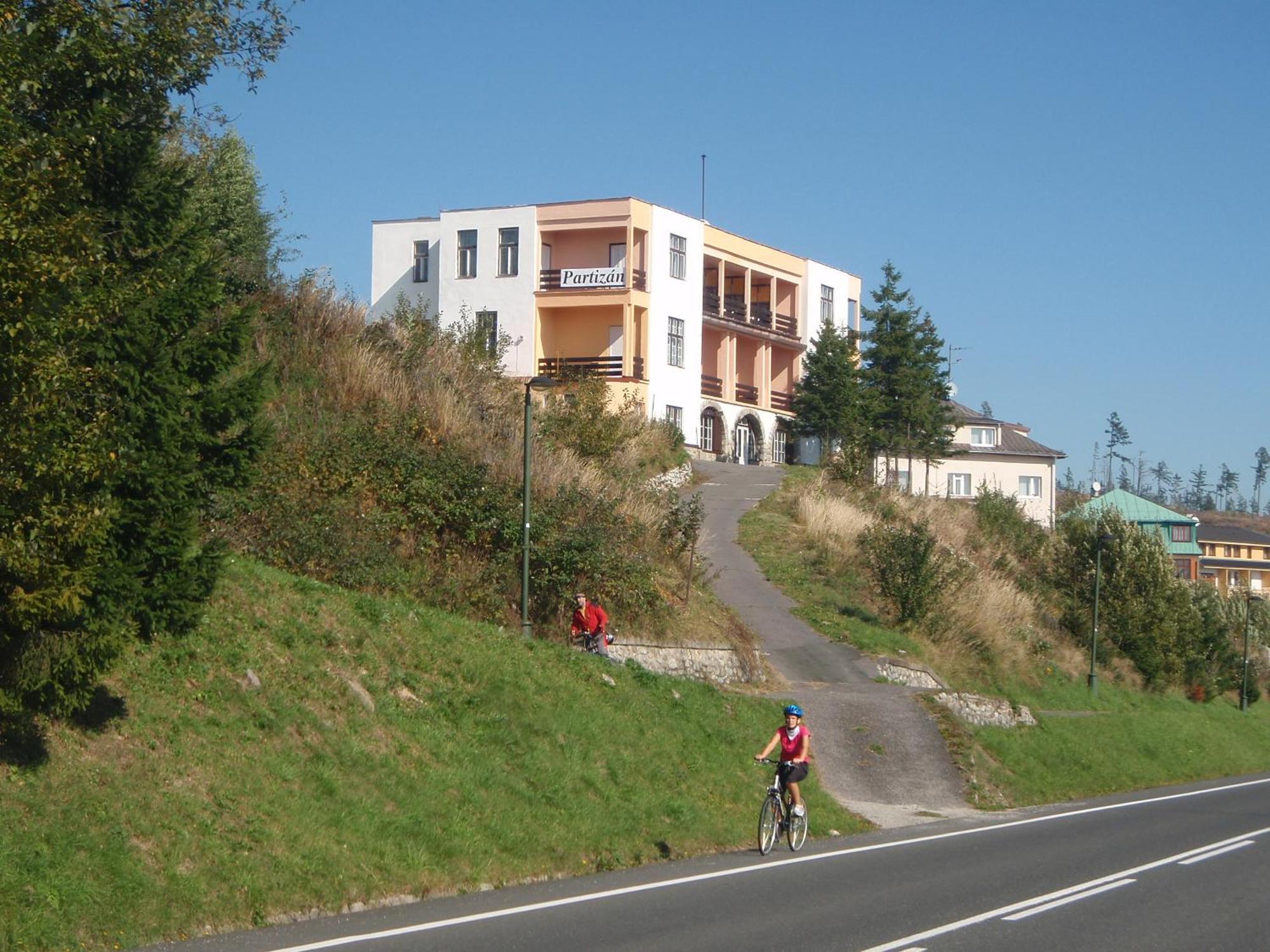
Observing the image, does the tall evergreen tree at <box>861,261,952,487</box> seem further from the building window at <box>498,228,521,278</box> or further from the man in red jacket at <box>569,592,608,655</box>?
the man in red jacket at <box>569,592,608,655</box>

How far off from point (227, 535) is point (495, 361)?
14.3 meters

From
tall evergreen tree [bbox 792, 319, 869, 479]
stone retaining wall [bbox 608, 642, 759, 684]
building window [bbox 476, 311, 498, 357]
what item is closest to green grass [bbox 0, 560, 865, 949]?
stone retaining wall [bbox 608, 642, 759, 684]

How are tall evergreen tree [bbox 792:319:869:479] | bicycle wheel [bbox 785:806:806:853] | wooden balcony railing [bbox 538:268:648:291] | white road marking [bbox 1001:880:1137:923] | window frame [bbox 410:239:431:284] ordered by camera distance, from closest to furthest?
1. white road marking [bbox 1001:880:1137:923]
2. bicycle wheel [bbox 785:806:806:853]
3. wooden balcony railing [bbox 538:268:648:291]
4. window frame [bbox 410:239:431:284]
5. tall evergreen tree [bbox 792:319:869:479]

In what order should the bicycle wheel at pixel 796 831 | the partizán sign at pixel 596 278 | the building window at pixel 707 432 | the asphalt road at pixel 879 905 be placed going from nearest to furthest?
the asphalt road at pixel 879 905, the bicycle wheel at pixel 796 831, the partizán sign at pixel 596 278, the building window at pixel 707 432

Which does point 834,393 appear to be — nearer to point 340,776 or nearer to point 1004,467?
point 1004,467

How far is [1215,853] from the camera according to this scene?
57.0 feet

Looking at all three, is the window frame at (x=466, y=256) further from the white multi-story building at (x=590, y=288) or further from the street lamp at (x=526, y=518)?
the street lamp at (x=526, y=518)

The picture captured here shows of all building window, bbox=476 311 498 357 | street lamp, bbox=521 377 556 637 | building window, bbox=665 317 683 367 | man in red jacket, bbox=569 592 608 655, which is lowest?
man in red jacket, bbox=569 592 608 655

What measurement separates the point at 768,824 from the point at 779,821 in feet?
0.85

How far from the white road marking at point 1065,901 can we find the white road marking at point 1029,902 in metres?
0.07

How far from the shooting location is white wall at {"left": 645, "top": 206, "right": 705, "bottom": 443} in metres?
54.7

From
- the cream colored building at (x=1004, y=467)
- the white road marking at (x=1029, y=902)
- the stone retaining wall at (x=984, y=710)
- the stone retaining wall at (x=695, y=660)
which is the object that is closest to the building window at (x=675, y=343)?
the stone retaining wall at (x=984, y=710)

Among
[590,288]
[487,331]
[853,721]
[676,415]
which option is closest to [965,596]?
[853,721]

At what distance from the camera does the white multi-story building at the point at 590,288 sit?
54000 mm
